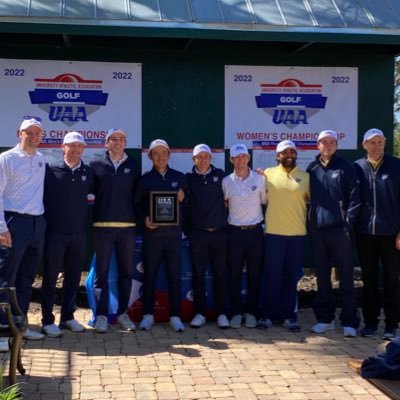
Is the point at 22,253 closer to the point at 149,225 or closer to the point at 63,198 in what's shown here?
the point at 63,198

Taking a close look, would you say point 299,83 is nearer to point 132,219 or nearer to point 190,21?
point 190,21

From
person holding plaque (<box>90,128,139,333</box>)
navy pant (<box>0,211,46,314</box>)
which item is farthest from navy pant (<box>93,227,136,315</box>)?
navy pant (<box>0,211,46,314</box>)

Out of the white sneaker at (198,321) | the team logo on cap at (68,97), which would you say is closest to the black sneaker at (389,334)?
the white sneaker at (198,321)

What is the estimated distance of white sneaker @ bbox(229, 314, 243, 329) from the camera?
249 inches

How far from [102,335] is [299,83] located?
3.83 m

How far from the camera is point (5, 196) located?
5473 mm

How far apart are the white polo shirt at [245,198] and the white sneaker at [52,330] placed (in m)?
2.02

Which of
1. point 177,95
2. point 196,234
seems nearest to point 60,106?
point 177,95

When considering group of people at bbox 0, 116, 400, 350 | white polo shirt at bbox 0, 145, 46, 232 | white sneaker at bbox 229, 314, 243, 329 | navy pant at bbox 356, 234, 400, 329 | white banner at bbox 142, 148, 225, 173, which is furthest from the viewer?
white banner at bbox 142, 148, 225, 173

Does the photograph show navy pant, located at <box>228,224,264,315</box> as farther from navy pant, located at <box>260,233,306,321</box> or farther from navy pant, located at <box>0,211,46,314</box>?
navy pant, located at <box>0,211,46,314</box>

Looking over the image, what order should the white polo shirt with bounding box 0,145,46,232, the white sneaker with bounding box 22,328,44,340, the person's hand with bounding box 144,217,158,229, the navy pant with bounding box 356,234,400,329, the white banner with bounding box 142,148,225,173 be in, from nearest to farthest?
the white polo shirt with bounding box 0,145,46,232, the white sneaker with bounding box 22,328,44,340, the navy pant with bounding box 356,234,400,329, the person's hand with bounding box 144,217,158,229, the white banner with bounding box 142,148,225,173

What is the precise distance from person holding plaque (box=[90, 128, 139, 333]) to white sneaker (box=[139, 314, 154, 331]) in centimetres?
10

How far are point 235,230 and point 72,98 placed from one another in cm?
255

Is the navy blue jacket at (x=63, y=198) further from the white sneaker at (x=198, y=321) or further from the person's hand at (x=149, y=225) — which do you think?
the white sneaker at (x=198, y=321)
